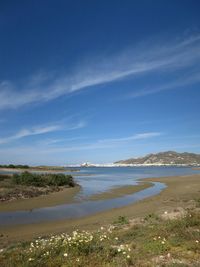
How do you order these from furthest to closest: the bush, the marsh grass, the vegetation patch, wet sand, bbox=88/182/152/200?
the bush
wet sand, bbox=88/182/152/200
the vegetation patch
the marsh grass

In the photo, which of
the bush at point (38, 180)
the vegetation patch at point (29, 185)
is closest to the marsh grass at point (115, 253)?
the vegetation patch at point (29, 185)

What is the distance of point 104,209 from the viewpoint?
20844mm

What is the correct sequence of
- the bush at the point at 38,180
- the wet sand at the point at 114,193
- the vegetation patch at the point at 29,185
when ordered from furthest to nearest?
the bush at the point at 38,180 < the wet sand at the point at 114,193 < the vegetation patch at the point at 29,185

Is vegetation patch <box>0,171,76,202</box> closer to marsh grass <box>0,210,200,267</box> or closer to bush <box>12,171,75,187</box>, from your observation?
bush <box>12,171,75,187</box>

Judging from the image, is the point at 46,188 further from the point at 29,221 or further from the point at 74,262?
the point at 74,262

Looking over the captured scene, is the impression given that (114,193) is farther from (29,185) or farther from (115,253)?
(115,253)

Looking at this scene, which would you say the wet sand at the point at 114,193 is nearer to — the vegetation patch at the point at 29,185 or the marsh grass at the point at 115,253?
the vegetation patch at the point at 29,185

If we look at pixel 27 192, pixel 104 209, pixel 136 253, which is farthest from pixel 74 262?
pixel 27 192

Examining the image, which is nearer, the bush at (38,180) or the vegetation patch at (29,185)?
the vegetation patch at (29,185)

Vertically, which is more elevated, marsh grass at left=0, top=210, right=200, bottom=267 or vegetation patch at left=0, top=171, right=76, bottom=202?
vegetation patch at left=0, top=171, right=76, bottom=202

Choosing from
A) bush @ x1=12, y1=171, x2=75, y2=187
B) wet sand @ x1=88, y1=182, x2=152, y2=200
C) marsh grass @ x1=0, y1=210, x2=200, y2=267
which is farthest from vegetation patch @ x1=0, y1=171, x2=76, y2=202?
marsh grass @ x1=0, y1=210, x2=200, y2=267

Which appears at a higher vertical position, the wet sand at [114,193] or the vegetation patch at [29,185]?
the vegetation patch at [29,185]

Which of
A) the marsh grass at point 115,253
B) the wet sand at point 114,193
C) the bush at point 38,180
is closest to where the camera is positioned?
the marsh grass at point 115,253

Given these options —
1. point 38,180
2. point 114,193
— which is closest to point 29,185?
point 38,180
